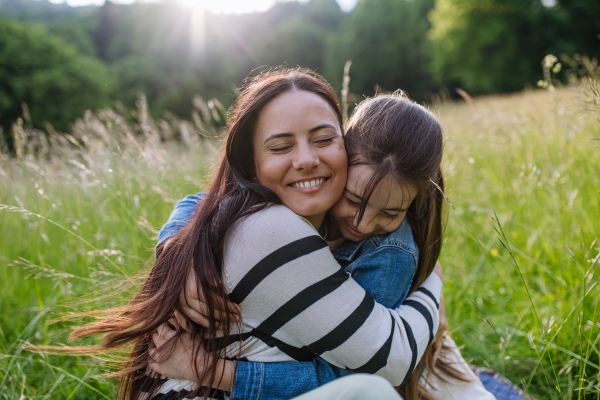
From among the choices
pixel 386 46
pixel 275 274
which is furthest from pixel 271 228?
pixel 386 46

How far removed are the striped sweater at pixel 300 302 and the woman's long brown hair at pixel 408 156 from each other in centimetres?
37

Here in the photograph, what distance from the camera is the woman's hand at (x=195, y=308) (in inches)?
45.9

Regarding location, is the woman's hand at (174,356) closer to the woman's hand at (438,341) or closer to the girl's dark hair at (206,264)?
the girl's dark hair at (206,264)

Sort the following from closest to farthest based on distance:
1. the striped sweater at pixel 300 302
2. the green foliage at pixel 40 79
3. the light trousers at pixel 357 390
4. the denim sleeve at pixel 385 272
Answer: the light trousers at pixel 357 390
the striped sweater at pixel 300 302
the denim sleeve at pixel 385 272
the green foliage at pixel 40 79

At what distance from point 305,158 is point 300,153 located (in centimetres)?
3

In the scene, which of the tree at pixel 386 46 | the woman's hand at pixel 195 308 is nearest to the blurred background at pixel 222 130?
the tree at pixel 386 46

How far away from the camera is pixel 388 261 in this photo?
1.36 meters

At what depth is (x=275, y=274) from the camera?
1.09 meters

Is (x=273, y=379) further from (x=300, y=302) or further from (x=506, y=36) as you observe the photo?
(x=506, y=36)

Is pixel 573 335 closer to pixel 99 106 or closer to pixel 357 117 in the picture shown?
pixel 357 117

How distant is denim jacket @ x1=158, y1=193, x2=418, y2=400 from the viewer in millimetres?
1194

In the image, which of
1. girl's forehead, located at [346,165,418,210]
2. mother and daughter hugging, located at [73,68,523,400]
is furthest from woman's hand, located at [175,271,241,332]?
girl's forehead, located at [346,165,418,210]

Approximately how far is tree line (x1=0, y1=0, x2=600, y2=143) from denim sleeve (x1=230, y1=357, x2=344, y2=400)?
42.2ft

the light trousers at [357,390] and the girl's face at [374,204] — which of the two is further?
the girl's face at [374,204]
